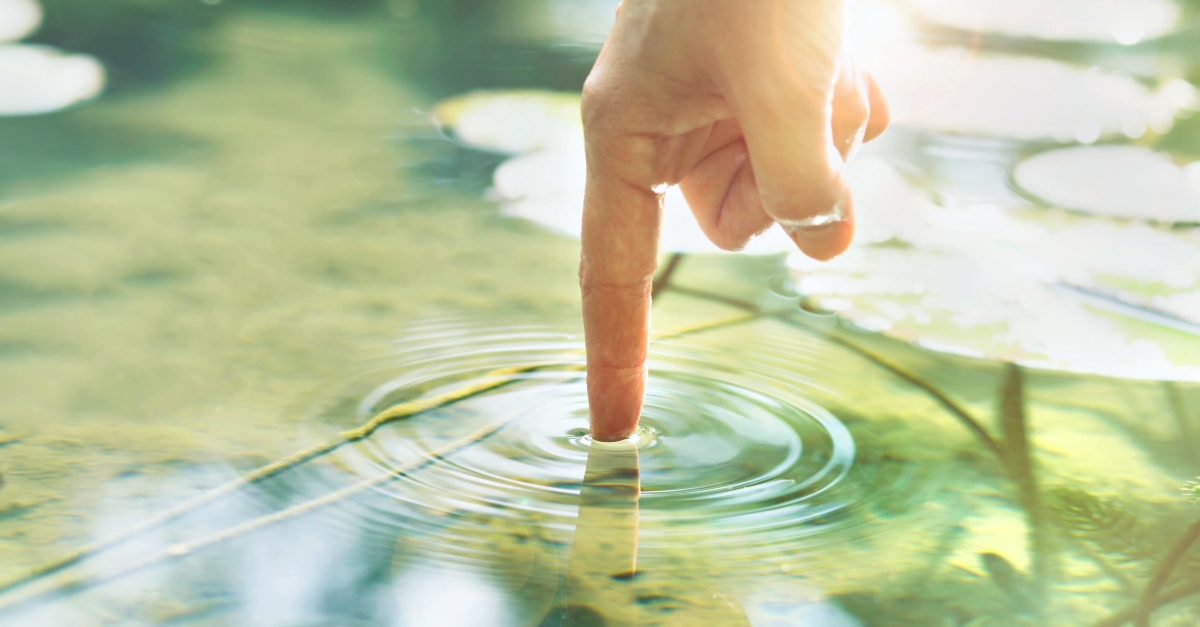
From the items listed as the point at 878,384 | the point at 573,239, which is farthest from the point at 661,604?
the point at 573,239

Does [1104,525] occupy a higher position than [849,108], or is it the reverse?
[849,108]

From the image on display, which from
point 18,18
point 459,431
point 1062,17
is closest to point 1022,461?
point 459,431

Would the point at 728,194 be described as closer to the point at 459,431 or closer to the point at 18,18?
the point at 459,431

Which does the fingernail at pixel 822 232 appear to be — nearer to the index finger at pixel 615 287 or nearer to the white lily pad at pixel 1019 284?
the index finger at pixel 615 287

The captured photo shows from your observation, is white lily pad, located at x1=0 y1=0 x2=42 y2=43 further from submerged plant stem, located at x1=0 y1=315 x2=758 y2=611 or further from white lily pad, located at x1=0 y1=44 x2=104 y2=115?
submerged plant stem, located at x1=0 y1=315 x2=758 y2=611

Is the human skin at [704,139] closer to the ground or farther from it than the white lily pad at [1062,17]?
closer to the ground

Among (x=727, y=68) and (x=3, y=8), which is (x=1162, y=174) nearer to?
(x=727, y=68)

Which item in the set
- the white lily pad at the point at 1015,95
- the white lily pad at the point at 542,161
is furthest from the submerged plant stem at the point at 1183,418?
the white lily pad at the point at 1015,95
